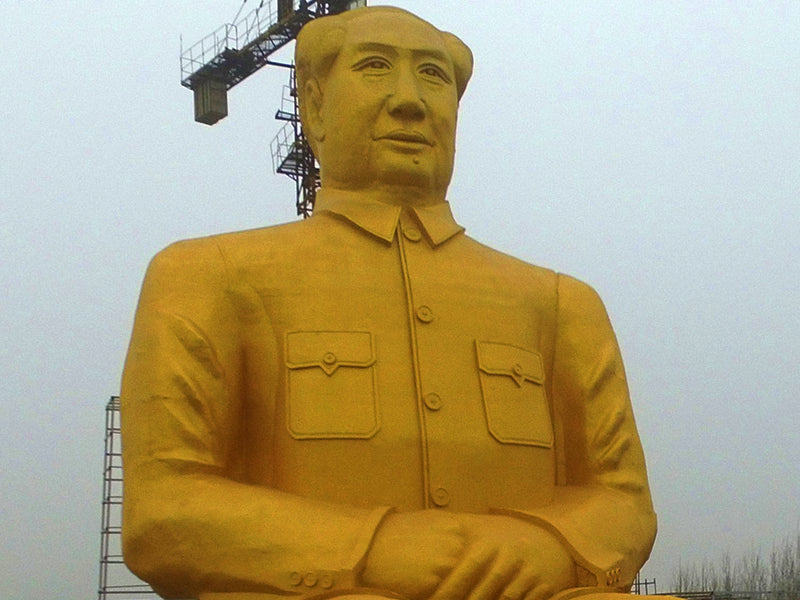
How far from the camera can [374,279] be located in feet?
15.7

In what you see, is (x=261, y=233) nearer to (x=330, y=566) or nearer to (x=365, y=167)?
(x=365, y=167)

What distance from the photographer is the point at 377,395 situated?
14.8 feet

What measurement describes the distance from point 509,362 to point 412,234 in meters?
0.65

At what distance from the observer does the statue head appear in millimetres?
4992

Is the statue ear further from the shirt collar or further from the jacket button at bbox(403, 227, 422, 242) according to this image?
the jacket button at bbox(403, 227, 422, 242)

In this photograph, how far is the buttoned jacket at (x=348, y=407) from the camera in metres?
4.11

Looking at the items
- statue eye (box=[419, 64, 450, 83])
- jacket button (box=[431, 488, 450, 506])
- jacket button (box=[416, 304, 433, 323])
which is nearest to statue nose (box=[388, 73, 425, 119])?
statue eye (box=[419, 64, 450, 83])

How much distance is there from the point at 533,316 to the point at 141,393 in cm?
159

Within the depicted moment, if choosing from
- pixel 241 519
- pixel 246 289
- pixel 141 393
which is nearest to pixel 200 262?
pixel 246 289

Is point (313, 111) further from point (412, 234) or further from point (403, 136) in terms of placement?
point (412, 234)

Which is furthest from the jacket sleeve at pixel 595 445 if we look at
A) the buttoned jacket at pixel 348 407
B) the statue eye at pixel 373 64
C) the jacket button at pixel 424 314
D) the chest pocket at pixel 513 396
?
the statue eye at pixel 373 64

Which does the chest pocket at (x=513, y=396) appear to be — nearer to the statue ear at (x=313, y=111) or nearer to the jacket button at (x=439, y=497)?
the jacket button at (x=439, y=497)

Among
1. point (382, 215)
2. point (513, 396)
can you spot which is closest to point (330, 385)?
point (513, 396)

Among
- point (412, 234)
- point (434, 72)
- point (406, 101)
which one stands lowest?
point (412, 234)
